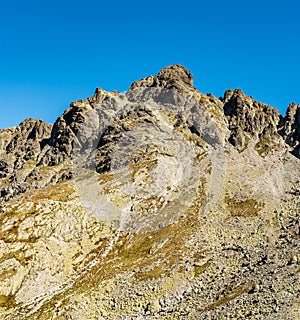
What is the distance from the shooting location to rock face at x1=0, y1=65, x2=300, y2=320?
65250 mm

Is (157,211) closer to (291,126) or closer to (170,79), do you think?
(291,126)

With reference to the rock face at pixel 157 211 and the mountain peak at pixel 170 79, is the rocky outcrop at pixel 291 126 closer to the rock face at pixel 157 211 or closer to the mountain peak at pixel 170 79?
the rock face at pixel 157 211

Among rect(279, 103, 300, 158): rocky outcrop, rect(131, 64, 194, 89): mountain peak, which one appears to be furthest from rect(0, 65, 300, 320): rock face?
rect(131, 64, 194, 89): mountain peak

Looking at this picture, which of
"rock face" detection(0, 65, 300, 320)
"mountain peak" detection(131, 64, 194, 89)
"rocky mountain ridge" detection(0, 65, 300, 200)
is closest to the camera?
"rock face" detection(0, 65, 300, 320)

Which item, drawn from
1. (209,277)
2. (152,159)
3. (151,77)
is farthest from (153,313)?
(151,77)

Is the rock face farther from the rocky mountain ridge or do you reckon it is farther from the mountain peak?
the mountain peak

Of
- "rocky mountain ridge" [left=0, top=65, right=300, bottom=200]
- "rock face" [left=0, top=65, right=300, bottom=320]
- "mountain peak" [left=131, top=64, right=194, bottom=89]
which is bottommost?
"rock face" [left=0, top=65, right=300, bottom=320]

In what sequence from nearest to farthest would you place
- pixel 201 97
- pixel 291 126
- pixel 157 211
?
pixel 157 211 → pixel 291 126 → pixel 201 97

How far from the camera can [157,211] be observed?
103 metres

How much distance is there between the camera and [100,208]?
10200 centimetres

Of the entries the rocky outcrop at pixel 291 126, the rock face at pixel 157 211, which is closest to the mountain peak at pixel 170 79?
the rock face at pixel 157 211

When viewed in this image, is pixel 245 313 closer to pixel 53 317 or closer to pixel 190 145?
pixel 53 317

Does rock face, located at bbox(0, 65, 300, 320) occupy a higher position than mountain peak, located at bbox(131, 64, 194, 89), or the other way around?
mountain peak, located at bbox(131, 64, 194, 89)

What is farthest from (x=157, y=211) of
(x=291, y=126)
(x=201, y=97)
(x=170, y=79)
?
(x=170, y=79)
